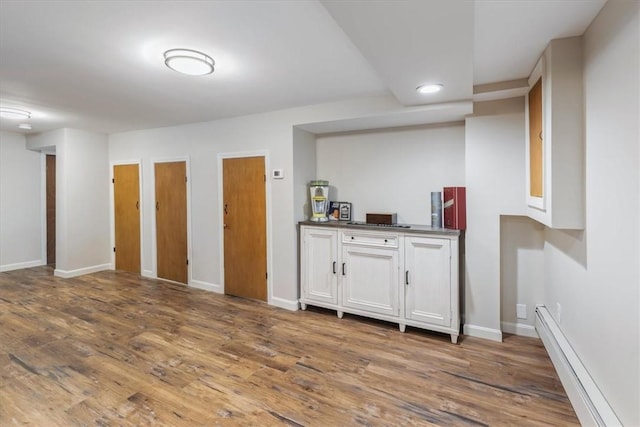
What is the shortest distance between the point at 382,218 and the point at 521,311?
1547mm

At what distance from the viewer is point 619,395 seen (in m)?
1.42

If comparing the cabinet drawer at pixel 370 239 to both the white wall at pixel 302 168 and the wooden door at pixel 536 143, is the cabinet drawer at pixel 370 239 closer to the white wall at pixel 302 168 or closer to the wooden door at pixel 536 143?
the white wall at pixel 302 168

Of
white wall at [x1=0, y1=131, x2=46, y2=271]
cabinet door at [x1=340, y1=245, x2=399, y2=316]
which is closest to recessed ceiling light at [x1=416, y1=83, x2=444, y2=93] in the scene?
cabinet door at [x1=340, y1=245, x2=399, y2=316]

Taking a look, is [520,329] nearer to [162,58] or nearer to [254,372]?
[254,372]

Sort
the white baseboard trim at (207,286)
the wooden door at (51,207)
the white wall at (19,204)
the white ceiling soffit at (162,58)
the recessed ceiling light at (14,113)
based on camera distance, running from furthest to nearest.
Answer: the wooden door at (51,207)
the white wall at (19,204)
the white baseboard trim at (207,286)
the recessed ceiling light at (14,113)
the white ceiling soffit at (162,58)

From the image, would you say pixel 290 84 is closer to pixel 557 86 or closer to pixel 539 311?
pixel 557 86

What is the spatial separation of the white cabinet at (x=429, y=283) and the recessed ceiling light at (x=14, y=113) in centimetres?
461

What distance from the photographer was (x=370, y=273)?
10.3 ft

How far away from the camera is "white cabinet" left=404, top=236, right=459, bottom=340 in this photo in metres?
2.76

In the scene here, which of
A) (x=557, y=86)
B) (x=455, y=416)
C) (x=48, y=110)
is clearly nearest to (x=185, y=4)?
(x=557, y=86)

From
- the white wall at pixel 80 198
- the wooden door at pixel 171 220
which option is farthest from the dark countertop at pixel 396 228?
the white wall at pixel 80 198

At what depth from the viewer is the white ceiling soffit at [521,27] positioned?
155 cm

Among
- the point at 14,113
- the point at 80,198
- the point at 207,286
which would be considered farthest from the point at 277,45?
the point at 80,198

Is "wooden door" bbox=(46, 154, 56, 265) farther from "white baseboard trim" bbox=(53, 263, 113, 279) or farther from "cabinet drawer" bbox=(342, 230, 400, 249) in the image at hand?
"cabinet drawer" bbox=(342, 230, 400, 249)
